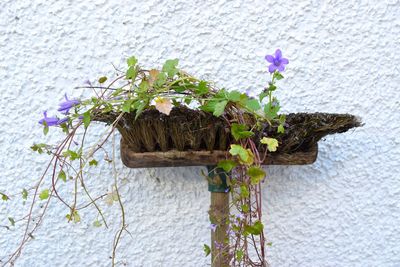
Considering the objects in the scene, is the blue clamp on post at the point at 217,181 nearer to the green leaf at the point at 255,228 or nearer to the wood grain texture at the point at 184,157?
the wood grain texture at the point at 184,157

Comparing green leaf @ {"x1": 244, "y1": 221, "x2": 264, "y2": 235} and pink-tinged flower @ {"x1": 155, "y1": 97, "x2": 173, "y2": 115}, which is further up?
pink-tinged flower @ {"x1": 155, "y1": 97, "x2": 173, "y2": 115}

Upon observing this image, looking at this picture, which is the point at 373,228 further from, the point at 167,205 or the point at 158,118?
the point at 158,118

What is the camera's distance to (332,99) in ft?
3.22

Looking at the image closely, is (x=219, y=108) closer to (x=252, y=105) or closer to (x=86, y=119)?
(x=252, y=105)

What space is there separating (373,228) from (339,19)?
1.46ft

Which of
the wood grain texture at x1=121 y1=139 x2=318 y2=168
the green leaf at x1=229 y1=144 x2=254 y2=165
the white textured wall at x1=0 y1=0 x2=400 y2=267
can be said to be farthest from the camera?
the white textured wall at x1=0 y1=0 x2=400 y2=267

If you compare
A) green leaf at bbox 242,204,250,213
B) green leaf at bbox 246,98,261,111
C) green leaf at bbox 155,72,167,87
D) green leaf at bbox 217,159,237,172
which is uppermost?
green leaf at bbox 155,72,167,87

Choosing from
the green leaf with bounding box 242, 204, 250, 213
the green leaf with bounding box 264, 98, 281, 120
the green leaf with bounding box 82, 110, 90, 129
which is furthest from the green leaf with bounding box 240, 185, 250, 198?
the green leaf with bounding box 82, 110, 90, 129

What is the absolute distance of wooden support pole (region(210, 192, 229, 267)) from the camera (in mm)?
830

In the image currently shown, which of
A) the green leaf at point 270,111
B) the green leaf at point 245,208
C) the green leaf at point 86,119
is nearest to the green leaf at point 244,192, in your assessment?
the green leaf at point 245,208

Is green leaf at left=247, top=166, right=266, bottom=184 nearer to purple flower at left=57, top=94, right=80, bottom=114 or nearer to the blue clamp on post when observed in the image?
the blue clamp on post

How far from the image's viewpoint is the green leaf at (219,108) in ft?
2.22

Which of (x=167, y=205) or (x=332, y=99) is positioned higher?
(x=332, y=99)

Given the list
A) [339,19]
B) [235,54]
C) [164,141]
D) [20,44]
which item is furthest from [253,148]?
[20,44]
